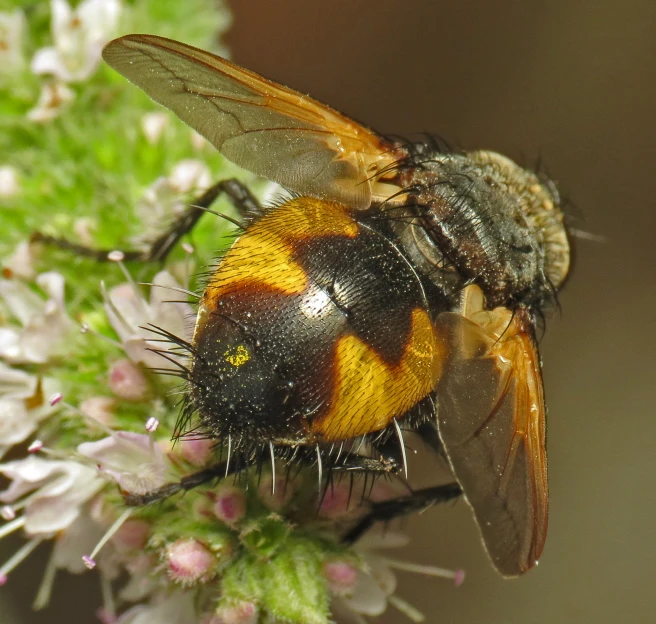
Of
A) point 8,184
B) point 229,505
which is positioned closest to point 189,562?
point 229,505

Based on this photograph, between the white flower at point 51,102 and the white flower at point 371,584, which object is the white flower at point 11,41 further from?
the white flower at point 371,584

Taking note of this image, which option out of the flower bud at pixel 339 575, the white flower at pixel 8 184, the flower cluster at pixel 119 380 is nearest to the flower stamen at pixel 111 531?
the flower cluster at pixel 119 380

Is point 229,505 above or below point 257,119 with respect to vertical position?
below

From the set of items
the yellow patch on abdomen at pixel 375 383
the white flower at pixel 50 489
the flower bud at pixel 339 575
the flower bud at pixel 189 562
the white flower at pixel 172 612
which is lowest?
the white flower at pixel 172 612

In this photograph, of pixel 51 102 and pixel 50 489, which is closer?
pixel 50 489

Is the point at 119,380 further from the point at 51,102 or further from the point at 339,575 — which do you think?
the point at 51,102

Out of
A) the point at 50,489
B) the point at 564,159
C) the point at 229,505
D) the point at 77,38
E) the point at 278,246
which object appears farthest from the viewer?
the point at 564,159
